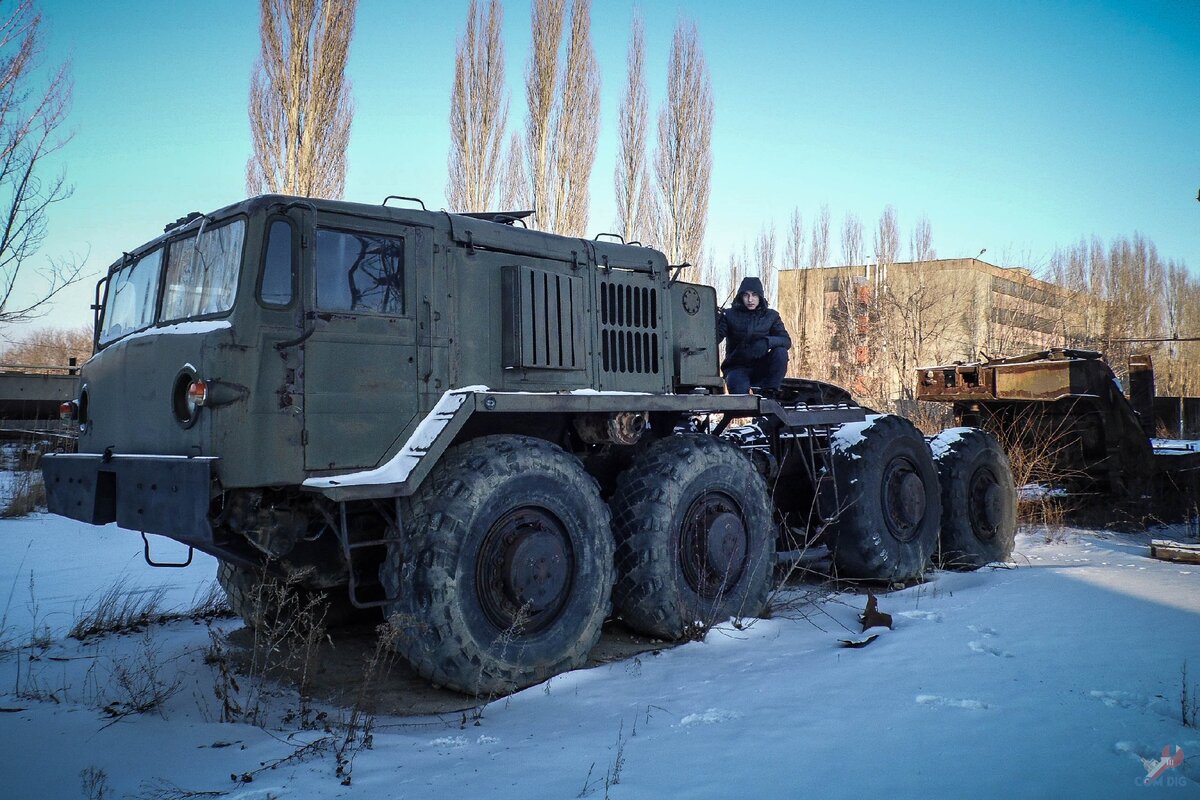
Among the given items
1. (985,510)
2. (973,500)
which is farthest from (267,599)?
(985,510)

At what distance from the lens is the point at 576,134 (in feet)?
68.7

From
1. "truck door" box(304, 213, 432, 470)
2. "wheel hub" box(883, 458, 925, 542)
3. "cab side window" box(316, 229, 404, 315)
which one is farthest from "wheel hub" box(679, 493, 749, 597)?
"cab side window" box(316, 229, 404, 315)

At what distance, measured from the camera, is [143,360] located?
4.80 m

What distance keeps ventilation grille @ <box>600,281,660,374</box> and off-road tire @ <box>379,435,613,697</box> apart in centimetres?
A: 120

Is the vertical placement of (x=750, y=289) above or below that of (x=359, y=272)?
above

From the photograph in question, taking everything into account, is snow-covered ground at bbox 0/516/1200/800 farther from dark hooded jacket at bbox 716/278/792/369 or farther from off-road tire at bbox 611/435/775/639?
dark hooded jacket at bbox 716/278/792/369

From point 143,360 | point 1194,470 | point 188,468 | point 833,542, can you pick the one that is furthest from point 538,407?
point 1194,470

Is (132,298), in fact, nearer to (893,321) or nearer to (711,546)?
(711,546)

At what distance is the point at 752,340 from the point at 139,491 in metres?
5.22

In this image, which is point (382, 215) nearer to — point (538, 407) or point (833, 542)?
point (538, 407)

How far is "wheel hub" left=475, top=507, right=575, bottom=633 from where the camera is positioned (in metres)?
4.66

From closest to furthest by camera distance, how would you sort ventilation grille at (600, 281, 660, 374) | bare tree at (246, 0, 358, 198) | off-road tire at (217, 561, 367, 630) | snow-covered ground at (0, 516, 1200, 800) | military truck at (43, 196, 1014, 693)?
1. snow-covered ground at (0, 516, 1200, 800)
2. military truck at (43, 196, 1014, 693)
3. off-road tire at (217, 561, 367, 630)
4. ventilation grille at (600, 281, 660, 374)
5. bare tree at (246, 0, 358, 198)

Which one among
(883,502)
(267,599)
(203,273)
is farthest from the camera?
(883,502)

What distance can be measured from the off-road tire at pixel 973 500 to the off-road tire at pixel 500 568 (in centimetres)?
465
